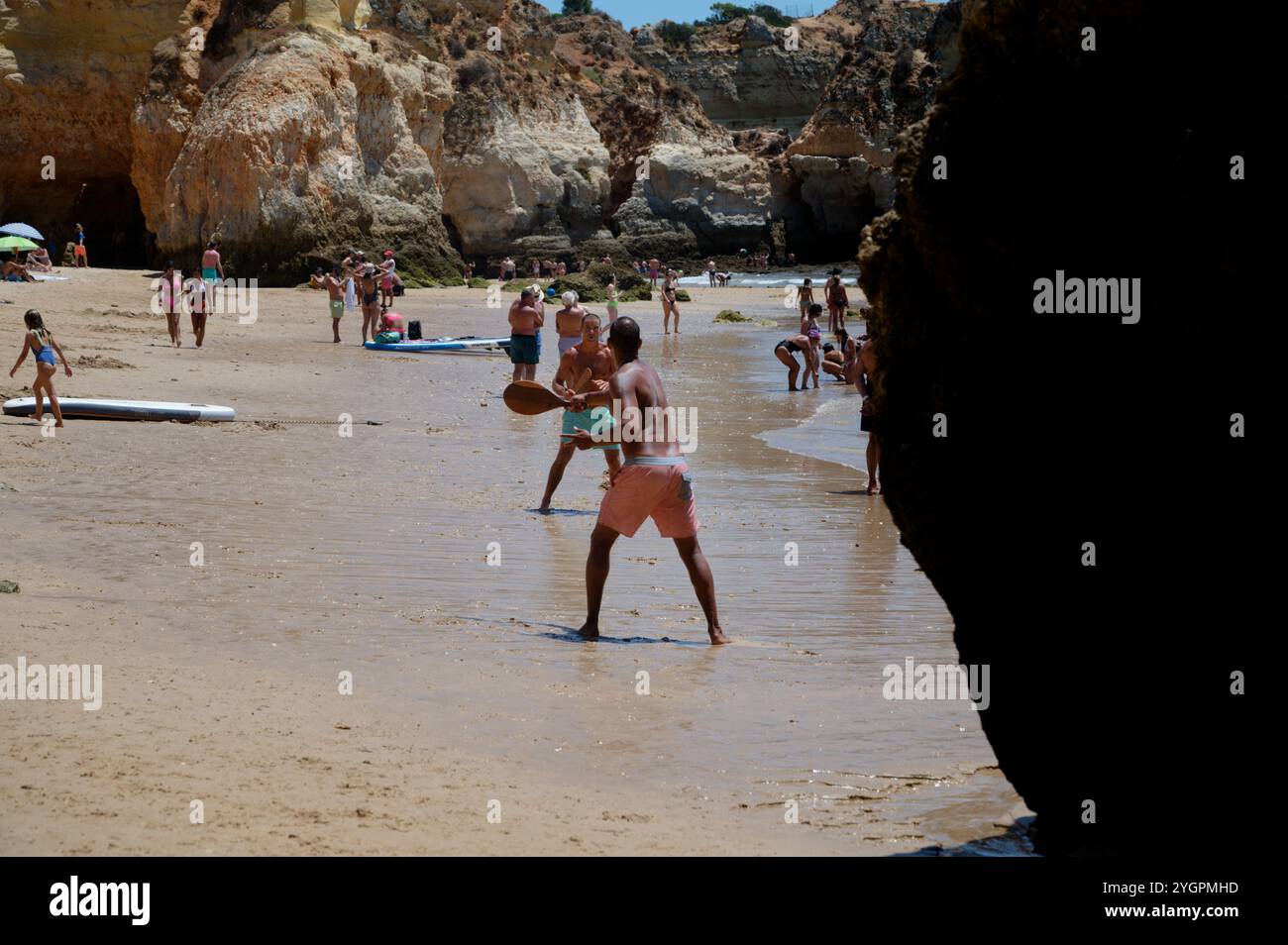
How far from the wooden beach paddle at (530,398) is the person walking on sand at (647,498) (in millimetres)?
328

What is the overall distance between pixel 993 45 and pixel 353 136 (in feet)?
114

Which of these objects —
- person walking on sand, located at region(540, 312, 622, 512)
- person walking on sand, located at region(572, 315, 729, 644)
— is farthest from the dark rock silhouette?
person walking on sand, located at region(540, 312, 622, 512)

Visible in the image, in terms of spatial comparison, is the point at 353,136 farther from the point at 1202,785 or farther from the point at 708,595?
the point at 1202,785

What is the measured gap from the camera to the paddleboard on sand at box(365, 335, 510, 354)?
22875 mm

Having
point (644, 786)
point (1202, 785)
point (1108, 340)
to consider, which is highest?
point (1108, 340)

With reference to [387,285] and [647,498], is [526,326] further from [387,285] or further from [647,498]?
[387,285]

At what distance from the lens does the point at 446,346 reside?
23.1 meters

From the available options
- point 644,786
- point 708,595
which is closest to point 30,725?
point 644,786

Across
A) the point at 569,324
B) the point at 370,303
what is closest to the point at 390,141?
the point at 370,303

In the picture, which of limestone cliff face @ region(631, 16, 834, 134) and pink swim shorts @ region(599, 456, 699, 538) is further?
limestone cliff face @ region(631, 16, 834, 134)

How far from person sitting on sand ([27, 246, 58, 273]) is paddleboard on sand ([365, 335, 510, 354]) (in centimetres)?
1046

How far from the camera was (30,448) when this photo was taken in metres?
11.2

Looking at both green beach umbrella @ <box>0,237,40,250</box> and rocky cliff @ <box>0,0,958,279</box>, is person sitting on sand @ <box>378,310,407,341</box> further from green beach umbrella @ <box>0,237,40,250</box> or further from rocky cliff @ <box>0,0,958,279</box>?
rocky cliff @ <box>0,0,958,279</box>

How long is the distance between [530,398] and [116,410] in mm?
7169
